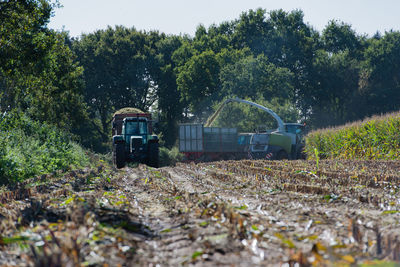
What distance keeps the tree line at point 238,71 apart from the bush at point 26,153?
22373mm

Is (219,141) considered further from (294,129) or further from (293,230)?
(293,230)

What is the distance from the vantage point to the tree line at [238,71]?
46.4 m

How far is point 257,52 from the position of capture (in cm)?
5544

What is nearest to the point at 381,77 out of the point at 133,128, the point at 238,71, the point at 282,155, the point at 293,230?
the point at 238,71

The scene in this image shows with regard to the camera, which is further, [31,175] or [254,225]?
[31,175]

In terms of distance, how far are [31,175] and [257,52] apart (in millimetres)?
46438

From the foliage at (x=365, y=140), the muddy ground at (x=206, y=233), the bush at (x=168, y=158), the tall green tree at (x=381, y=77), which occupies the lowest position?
the bush at (x=168, y=158)

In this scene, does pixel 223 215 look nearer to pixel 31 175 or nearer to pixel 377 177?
pixel 377 177

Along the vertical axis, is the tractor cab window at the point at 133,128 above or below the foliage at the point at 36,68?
below

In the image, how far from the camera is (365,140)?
2116 centimetres

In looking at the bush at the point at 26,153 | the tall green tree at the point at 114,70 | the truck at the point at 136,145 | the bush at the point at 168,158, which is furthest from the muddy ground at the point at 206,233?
the tall green tree at the point at 114,70

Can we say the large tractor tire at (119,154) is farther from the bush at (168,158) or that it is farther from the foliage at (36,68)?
the bush at (168,158)

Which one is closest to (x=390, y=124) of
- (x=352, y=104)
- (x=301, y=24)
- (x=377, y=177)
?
(x=377, y=177)

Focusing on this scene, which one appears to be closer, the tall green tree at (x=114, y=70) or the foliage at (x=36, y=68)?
the foliage at (x=36, y=68)
